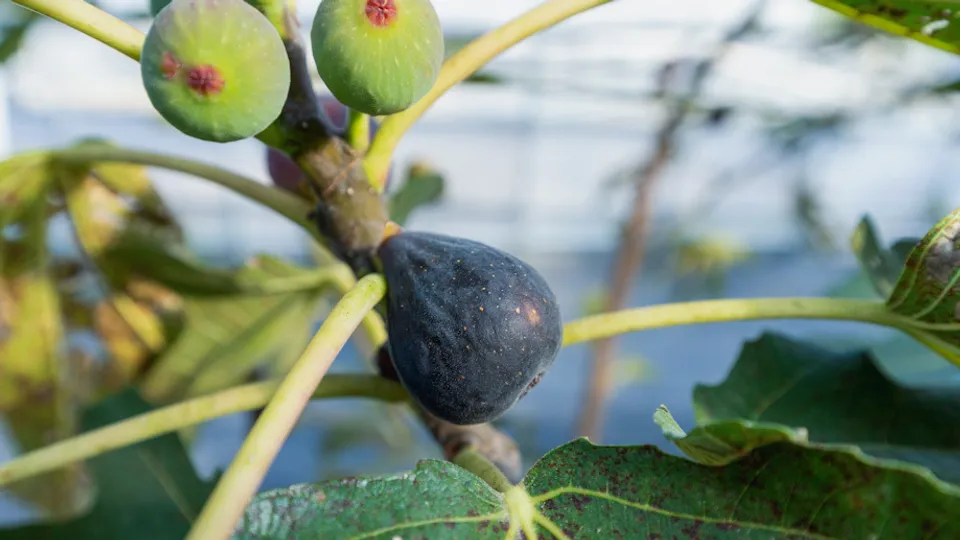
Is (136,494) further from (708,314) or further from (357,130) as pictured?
(708,314)

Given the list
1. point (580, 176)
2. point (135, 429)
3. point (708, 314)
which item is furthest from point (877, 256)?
point (580, 176)

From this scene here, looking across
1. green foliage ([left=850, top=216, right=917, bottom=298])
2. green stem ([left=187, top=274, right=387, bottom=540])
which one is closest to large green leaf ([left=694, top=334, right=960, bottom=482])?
green foliage ([left=850, top=216, right=917, bottom=298])

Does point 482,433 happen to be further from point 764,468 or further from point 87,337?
point 87,337

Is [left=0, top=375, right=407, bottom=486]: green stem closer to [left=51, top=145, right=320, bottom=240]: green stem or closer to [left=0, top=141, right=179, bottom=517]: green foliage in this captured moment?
[left=51, top=145, right=320, bottom=240]: green stem

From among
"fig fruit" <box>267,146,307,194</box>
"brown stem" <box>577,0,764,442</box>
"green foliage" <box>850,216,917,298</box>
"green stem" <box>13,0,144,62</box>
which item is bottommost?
"brown stem" <box>577,0,764,442</box>

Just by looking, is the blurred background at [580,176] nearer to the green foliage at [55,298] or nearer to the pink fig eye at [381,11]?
the green foliage at [55,298]

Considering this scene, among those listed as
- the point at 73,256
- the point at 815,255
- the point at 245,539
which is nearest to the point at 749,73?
the point at 815,255
